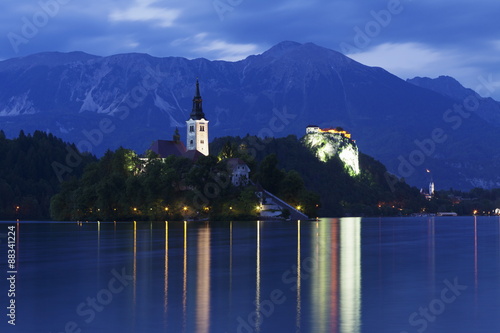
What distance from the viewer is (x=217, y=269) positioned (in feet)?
162

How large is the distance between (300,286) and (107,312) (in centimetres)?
1243

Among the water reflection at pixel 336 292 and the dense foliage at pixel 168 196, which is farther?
the dense foliage at pixel 168 196

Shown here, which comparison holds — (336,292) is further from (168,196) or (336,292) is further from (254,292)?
(168,196)

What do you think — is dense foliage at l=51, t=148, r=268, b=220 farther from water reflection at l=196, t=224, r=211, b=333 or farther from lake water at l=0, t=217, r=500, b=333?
water reflection at l=196, t=224, r=211, b=333

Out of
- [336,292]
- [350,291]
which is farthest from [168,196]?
[336,292]

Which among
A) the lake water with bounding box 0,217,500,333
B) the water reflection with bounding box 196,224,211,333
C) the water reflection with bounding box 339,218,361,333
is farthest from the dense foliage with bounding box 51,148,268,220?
the water reflection with bounding box 196,224,211,333

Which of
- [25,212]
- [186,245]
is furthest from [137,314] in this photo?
[25,212]

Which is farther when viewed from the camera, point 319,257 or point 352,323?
point 319,257

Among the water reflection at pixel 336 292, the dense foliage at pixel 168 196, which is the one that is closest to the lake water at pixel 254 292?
the water reflection at pixel 336 292

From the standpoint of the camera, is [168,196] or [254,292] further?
→ [168,196]

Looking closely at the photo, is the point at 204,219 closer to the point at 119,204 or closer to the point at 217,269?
the point at 119,204

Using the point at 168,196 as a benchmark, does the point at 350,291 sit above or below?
below

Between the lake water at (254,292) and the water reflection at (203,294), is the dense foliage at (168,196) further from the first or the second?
the water reflection at (203,294)

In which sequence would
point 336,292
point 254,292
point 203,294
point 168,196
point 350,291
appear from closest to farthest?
point 203,294 → point 254,292 → point 336,292 → point 350,291 → point 168,196
